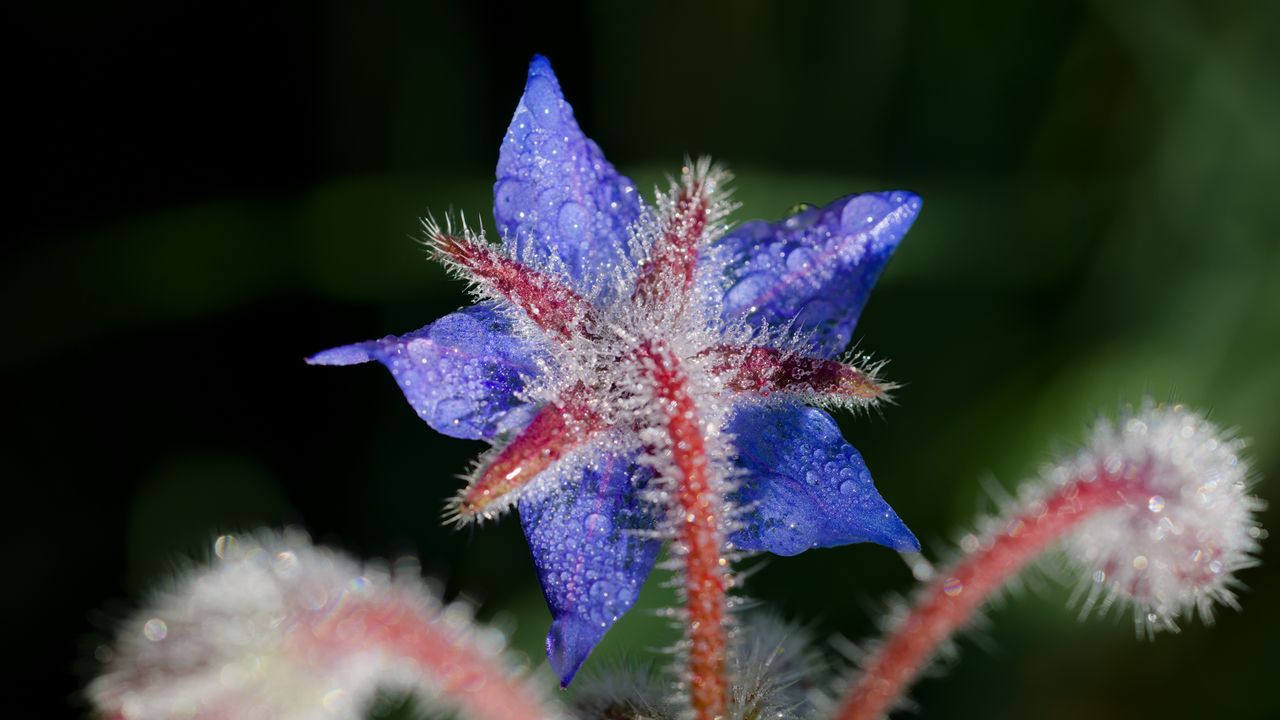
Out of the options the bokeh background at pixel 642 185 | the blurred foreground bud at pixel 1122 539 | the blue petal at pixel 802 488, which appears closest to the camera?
the blurred foreground bud at pixel 1122 539

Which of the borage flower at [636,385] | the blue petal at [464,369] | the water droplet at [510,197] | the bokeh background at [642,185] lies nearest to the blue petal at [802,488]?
the borage flower at [636,385]

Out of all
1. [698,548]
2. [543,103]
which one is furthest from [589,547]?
[543,103]

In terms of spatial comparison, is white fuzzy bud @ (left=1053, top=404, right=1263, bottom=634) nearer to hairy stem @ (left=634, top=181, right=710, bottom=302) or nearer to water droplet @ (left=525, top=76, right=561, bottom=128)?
hairy stem @ (left=634, top=181, right=710, bottom=302)

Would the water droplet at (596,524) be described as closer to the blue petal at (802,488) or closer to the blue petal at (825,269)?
the blue petal at (802,488)

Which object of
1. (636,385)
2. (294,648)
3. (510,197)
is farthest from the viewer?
(510,197)

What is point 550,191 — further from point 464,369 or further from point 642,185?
point 642,185

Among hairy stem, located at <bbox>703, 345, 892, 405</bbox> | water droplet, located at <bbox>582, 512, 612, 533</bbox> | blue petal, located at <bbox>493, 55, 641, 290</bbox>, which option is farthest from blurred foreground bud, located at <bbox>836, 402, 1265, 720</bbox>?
blue petal, located at <bbox>493, 55, 641, 290</bbox>

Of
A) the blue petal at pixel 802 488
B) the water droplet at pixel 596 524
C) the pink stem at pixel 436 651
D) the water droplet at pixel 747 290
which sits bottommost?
the pink stem at pixel 436 651

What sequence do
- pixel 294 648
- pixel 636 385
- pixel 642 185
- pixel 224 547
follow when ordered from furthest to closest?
1. pixel 642 185
2. pixel 636 385
3. pixel 224 547
4. pixel 294 648
